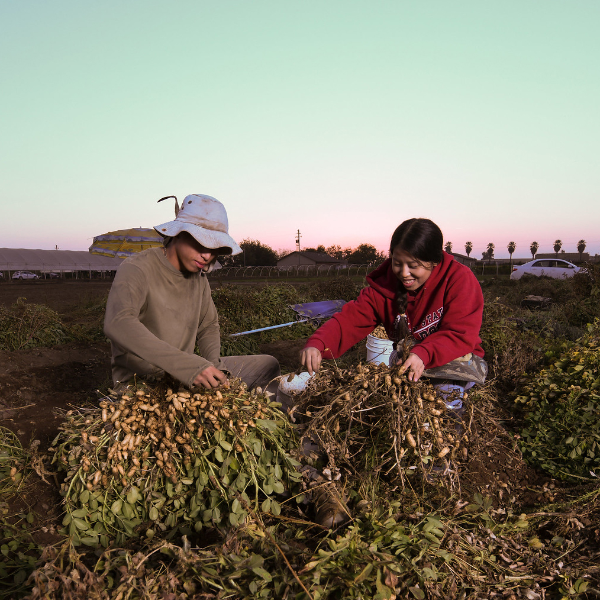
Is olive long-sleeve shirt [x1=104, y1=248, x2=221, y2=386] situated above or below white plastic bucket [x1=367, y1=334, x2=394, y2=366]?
above

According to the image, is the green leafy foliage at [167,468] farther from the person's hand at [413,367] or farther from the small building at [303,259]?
the small building at [303,259]

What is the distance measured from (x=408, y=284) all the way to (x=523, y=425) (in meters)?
1.62

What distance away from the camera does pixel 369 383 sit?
6.72 ft

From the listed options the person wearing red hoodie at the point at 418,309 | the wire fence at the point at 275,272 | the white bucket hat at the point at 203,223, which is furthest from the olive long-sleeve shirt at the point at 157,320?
the wire fence at the point at 275,272

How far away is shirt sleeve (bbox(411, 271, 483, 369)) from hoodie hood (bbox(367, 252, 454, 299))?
8cm

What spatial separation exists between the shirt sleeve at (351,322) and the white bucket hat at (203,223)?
29.5 inches

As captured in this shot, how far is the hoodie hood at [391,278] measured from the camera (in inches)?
101

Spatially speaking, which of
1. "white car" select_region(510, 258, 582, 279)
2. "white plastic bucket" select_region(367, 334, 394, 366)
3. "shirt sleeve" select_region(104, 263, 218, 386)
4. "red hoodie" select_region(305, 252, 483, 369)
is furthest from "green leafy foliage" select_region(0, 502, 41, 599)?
"white car" select_region(510, 258, 582, 279)

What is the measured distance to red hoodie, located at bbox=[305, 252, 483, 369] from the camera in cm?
238

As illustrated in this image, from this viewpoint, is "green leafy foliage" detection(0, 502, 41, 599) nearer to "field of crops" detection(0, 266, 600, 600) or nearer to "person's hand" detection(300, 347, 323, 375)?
"field of crops" detection(0, 266, 600, 600)

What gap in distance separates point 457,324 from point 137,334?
1.62m

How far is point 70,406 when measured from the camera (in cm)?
347

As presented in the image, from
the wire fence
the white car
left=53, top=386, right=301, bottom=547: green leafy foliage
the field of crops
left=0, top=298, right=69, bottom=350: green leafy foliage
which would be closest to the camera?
the field of crops

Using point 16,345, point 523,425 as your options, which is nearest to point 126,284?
point 523,425
